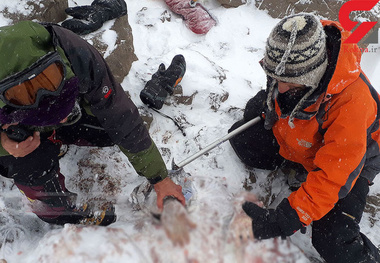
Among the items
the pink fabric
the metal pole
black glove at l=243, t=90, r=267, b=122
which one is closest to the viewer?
the metal pole

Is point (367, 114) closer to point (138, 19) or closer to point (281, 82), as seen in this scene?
point (281, 82)

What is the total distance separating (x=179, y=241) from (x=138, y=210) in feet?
1.72

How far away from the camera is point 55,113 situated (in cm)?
180

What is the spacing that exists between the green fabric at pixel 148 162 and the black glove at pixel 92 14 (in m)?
1.91

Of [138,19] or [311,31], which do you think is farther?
[138,19]

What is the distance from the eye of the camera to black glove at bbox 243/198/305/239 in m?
2.16

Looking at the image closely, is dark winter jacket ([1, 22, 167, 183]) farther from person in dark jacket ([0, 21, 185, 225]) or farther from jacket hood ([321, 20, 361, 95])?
jacket hood ([321, 20, 361, 95])

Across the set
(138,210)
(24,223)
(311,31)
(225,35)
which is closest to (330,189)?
(311,31)

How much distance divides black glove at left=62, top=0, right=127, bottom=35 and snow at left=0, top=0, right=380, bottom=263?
0.14m

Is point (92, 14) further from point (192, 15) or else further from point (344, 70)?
point (344, 70)

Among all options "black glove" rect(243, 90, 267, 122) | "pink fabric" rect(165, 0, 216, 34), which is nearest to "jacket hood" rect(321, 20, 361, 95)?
"black glove" rect(243, 90, 267, 122)

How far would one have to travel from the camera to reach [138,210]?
2582 mm

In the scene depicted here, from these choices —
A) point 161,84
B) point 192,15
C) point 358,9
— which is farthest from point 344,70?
point 358,9

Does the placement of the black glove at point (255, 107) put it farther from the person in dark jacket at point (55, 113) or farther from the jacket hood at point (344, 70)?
the person in dark jacket at point (55, 113)
